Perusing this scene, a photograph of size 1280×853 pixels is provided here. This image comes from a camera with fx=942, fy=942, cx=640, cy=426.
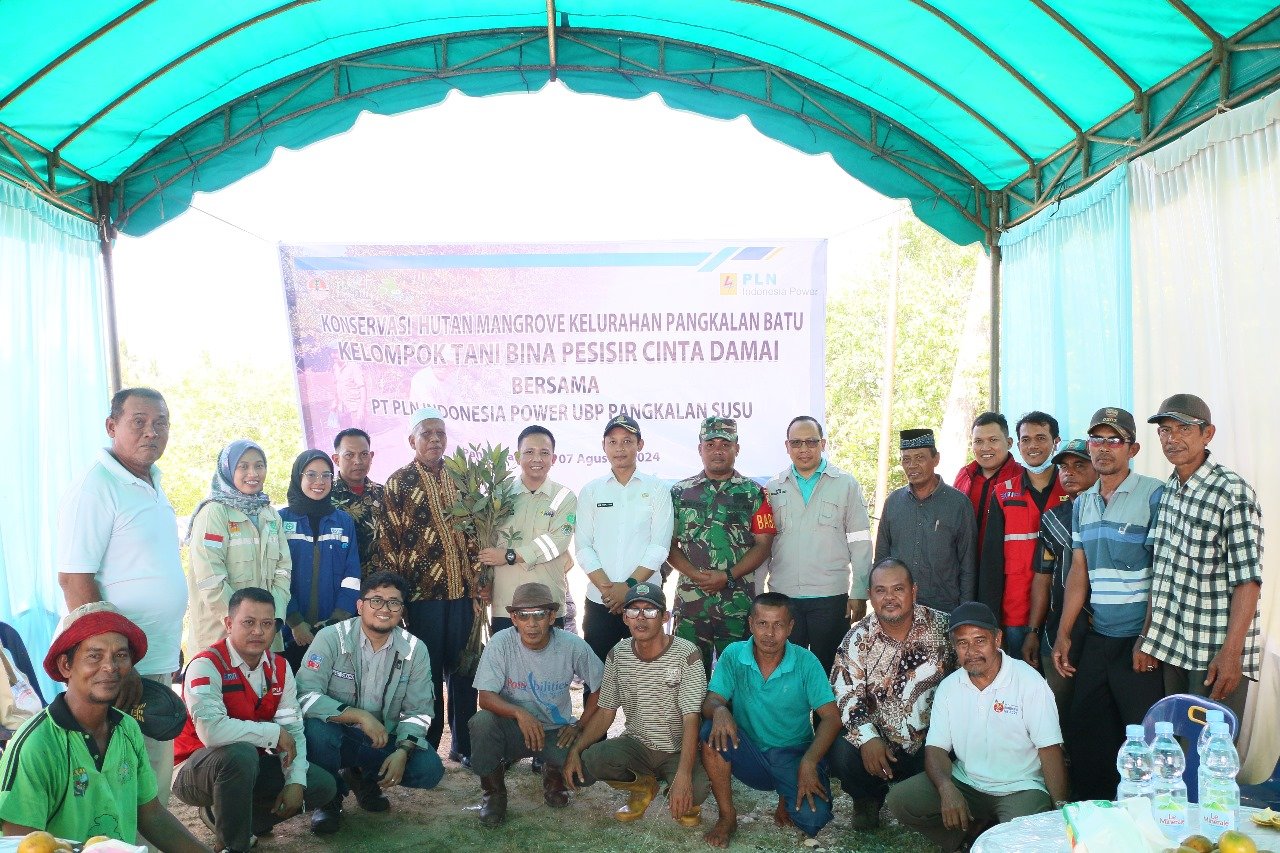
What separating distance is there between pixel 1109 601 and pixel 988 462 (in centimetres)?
98

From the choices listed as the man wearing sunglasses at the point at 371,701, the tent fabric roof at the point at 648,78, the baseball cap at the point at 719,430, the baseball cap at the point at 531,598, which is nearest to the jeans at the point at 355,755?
the man wearing sunglasses at the point at 371,701

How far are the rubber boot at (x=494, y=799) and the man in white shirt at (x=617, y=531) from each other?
0.80 metres

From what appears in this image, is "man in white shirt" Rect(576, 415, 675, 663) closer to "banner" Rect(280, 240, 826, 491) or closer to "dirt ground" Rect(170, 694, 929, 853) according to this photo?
"dirt ground" Rect(170, 694, 929, 853)

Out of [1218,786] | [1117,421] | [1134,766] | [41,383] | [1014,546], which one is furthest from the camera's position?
[41,383]

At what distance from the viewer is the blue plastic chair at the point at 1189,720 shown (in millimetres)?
3141

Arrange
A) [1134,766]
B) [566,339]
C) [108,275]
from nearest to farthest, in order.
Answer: [1134,766] → [108,275] → [566,339]

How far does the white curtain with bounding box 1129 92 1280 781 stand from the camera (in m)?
4.20

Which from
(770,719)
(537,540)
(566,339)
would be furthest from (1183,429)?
(566,339)

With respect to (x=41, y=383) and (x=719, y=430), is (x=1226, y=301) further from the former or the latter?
(x=41, y=383)

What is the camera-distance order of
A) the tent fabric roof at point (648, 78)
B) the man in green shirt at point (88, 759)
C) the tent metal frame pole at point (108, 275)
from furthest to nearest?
the tent metal frame pole at point (108, 275)
the tent fabric roof at point (648, 78)
the man in green shirt at point (88, 759)

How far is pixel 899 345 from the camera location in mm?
17328

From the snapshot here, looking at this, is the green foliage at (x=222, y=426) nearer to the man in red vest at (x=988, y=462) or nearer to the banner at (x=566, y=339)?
the banner at (x=566, y=339)

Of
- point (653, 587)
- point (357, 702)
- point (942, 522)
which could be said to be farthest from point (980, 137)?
point (357, 702)

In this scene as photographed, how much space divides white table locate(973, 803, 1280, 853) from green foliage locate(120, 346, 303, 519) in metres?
16.1
